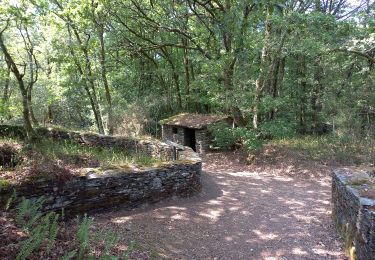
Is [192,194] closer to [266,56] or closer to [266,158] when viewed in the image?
[266,158]

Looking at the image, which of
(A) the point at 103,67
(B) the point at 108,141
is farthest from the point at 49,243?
(A) the point at 103,67

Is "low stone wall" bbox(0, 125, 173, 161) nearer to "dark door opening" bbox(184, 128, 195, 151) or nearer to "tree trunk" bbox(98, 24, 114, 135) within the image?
"dark door opening" bbox(184, 128, 195, 151)

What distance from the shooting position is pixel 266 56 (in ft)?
39.5

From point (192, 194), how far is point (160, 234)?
229cm

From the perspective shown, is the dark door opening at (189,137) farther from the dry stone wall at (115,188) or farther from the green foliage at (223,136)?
the dry stone wall at (115,188)

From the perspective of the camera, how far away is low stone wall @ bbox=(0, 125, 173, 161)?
31.3 feet

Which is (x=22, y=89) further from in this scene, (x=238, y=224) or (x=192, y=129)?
(x=192, y=129)

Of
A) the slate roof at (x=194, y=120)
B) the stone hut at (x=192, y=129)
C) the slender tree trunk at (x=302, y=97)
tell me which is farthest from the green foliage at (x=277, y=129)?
the slender tree trunk at (x=302, y=97)

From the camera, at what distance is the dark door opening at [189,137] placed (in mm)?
14663

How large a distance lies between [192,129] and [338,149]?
7077 millimetres

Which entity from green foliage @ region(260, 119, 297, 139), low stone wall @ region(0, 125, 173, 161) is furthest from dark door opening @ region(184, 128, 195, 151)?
green foliage @ region(260, 119, 297, 139)

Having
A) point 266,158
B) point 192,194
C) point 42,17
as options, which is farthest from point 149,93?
point 192,194

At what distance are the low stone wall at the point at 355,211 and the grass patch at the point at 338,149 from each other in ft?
15.6

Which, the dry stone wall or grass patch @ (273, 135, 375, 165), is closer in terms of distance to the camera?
the dry stone wall
